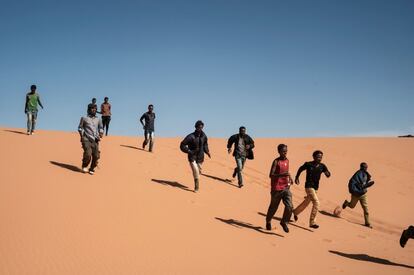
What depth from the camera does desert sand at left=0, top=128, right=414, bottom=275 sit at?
17.2ft

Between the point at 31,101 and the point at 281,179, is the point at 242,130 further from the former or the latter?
the point at 31,101

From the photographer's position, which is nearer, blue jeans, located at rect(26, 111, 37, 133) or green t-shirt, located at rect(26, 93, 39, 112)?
green t-shirt, located at rect(26, 93, 39, 112)

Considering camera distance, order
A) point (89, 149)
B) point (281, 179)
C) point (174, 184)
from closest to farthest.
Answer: point (281, 179)
point (89, 149)
point (174, 184)

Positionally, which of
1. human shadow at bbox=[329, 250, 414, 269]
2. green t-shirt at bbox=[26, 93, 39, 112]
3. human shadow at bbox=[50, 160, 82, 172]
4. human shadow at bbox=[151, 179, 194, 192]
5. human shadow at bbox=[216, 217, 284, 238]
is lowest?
human shadow at bbox=[329, 250, 414, 269]

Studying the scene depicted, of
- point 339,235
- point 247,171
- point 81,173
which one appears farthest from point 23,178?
point 247,171

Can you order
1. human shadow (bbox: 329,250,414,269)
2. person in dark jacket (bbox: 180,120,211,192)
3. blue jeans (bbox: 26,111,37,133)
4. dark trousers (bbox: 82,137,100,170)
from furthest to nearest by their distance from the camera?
blue jeans (bbox: 26,111,37,133) → person in dark jacket (bbox: 180,120,211,192) → dark trousers (bbox: 82,137,100,170) → human shadow (bbox: 329,250,414,269)

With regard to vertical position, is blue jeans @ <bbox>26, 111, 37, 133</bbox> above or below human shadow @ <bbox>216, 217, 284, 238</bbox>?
above

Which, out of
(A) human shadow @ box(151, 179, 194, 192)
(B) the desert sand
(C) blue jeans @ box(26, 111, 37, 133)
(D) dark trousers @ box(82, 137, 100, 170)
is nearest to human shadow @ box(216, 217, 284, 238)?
(B) the desert sand

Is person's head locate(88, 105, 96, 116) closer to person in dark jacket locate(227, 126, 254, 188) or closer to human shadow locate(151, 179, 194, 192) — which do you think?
human shadow locate(151, 179, 194, 192)

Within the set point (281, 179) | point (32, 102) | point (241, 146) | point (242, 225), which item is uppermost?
point (32, 102)

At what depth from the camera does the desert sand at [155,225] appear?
207 inches

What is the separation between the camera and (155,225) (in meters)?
6.91

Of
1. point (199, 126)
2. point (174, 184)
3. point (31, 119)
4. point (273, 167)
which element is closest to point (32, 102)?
point (31, 119)

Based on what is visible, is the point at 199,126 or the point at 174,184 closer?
the point at 199,126
